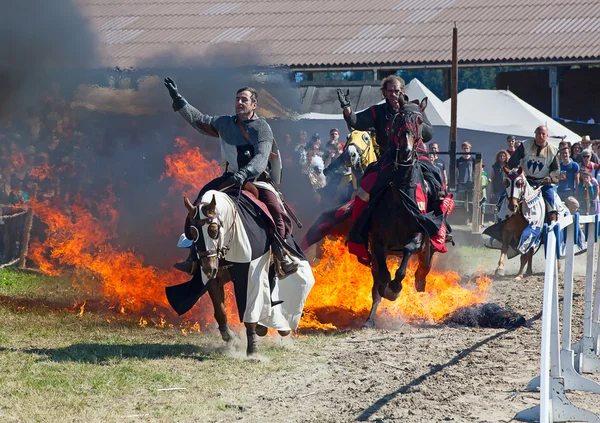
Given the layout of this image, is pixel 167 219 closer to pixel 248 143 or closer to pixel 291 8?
pixel 248 143

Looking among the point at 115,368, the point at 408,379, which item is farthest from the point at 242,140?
the point at 408,379

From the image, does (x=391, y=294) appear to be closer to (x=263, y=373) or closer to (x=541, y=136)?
(x=263, y=373)

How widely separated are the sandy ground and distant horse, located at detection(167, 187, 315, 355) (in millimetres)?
500

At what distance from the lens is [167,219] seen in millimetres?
11453

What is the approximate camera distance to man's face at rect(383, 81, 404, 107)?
31.6 feet

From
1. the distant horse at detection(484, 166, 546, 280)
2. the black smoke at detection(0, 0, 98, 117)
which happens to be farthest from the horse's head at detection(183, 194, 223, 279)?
the distant horse at detection(484, 166, 546, 280)

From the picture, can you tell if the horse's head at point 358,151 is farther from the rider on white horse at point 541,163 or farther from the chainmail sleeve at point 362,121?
the rider on white horse at point 541,163

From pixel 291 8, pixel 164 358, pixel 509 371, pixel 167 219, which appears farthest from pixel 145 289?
pixel 291 8

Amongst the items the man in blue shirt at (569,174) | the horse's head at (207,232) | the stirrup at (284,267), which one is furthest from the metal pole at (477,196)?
the horse's head at (207,232)

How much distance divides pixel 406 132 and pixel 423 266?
1710 mm

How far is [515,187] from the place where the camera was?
520 inches

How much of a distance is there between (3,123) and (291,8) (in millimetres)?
19207

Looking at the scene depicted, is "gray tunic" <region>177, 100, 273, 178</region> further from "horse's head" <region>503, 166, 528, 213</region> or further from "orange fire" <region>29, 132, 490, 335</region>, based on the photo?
"horse's head" <region>503, 166, 528, 213</region>

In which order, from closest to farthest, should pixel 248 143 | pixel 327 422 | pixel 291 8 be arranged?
pixel 327 422 < pixel 248 143 < pixel 291 8
